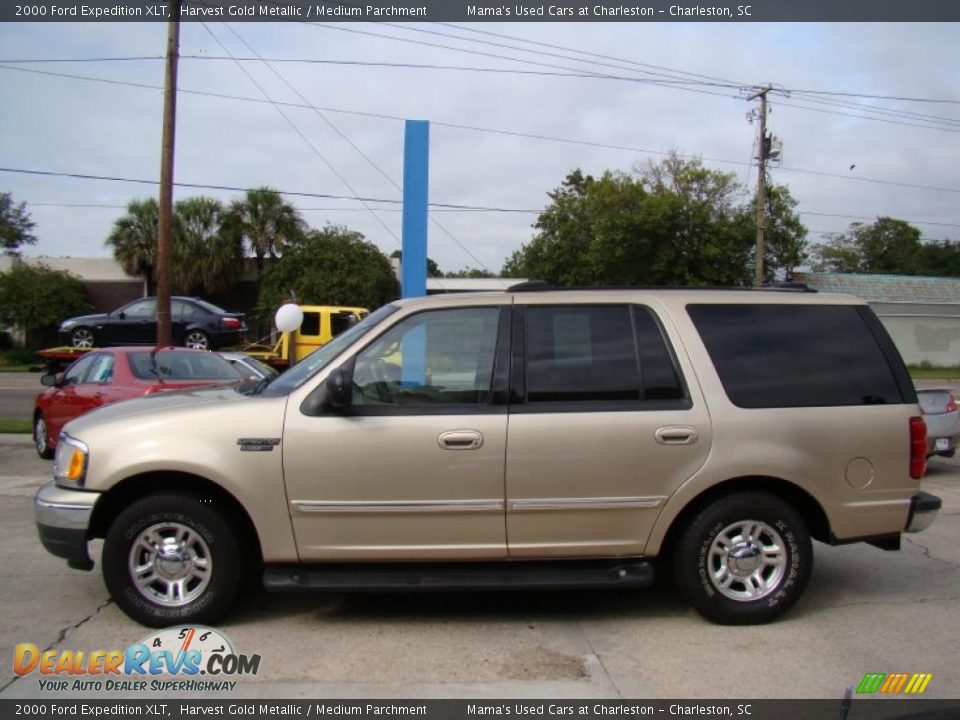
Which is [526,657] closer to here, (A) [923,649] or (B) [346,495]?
(B) [346,495]

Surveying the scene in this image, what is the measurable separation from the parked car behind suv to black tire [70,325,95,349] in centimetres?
1705

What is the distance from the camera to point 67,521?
4.37 meters

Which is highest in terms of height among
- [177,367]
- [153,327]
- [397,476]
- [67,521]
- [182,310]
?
[182,310]

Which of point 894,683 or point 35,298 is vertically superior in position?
point 35,298

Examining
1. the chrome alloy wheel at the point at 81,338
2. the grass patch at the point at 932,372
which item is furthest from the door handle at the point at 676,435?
the grass patch at the point at 932,372

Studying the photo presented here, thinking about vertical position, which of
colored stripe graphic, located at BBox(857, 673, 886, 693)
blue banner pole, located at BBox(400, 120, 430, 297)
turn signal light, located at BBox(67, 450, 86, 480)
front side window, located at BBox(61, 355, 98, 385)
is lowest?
colored stripe graphic, located at BBox(857, 673, 886, 693)

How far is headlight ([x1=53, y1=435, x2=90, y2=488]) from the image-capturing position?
438 centimetres

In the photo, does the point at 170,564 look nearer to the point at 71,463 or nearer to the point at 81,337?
the point at 71,463

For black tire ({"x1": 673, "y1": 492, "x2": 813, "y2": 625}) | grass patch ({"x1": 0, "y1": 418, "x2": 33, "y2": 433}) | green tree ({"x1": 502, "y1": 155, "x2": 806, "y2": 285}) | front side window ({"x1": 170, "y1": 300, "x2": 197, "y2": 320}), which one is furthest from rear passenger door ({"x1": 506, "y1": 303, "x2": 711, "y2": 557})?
green tree ({"x1": 502, "y1": 155, "x2": 806, "y2": 285})

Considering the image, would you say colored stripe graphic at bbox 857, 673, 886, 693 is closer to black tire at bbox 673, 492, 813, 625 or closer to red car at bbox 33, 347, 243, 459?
black tire at bbox 673, 492, 813, 625

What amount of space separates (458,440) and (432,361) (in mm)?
525

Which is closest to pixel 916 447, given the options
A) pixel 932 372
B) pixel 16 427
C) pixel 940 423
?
pixel 940 423

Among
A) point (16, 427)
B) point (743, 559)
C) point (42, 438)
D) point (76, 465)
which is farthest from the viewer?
point (16, 427)

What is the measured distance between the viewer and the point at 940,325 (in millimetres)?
41094
